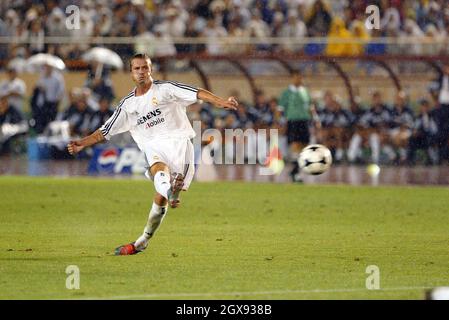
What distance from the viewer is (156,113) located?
1392 centimetres

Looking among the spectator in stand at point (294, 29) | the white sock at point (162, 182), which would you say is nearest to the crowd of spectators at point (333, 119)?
the spectator in stand at point (294, 29)

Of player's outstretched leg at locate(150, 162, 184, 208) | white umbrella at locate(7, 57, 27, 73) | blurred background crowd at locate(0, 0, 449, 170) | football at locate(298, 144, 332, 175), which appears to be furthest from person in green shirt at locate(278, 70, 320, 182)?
player's outstretched leg at locate(150, 162, 184, 208)

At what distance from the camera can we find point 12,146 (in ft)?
101

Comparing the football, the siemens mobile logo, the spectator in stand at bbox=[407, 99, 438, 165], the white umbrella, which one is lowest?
the siemens mobile logo

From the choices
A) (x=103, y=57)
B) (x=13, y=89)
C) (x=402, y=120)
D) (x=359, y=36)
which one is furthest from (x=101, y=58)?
(x=402, y=120)

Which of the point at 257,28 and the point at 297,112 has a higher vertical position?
the point at 257,28

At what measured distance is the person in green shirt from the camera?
84.1 feet

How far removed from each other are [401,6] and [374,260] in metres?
20.4

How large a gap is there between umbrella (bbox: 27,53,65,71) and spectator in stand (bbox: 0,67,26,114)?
1.74ft

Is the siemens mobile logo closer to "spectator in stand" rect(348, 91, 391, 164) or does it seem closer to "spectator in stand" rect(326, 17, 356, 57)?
"spectator in stand" rect(326, 17, 356, 57)

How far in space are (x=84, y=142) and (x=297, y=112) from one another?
12565 millimetres

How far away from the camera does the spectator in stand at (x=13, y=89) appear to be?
30234 millimetres

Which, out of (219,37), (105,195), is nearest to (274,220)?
(105,195)

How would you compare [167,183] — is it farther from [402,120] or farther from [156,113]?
[402,120]
